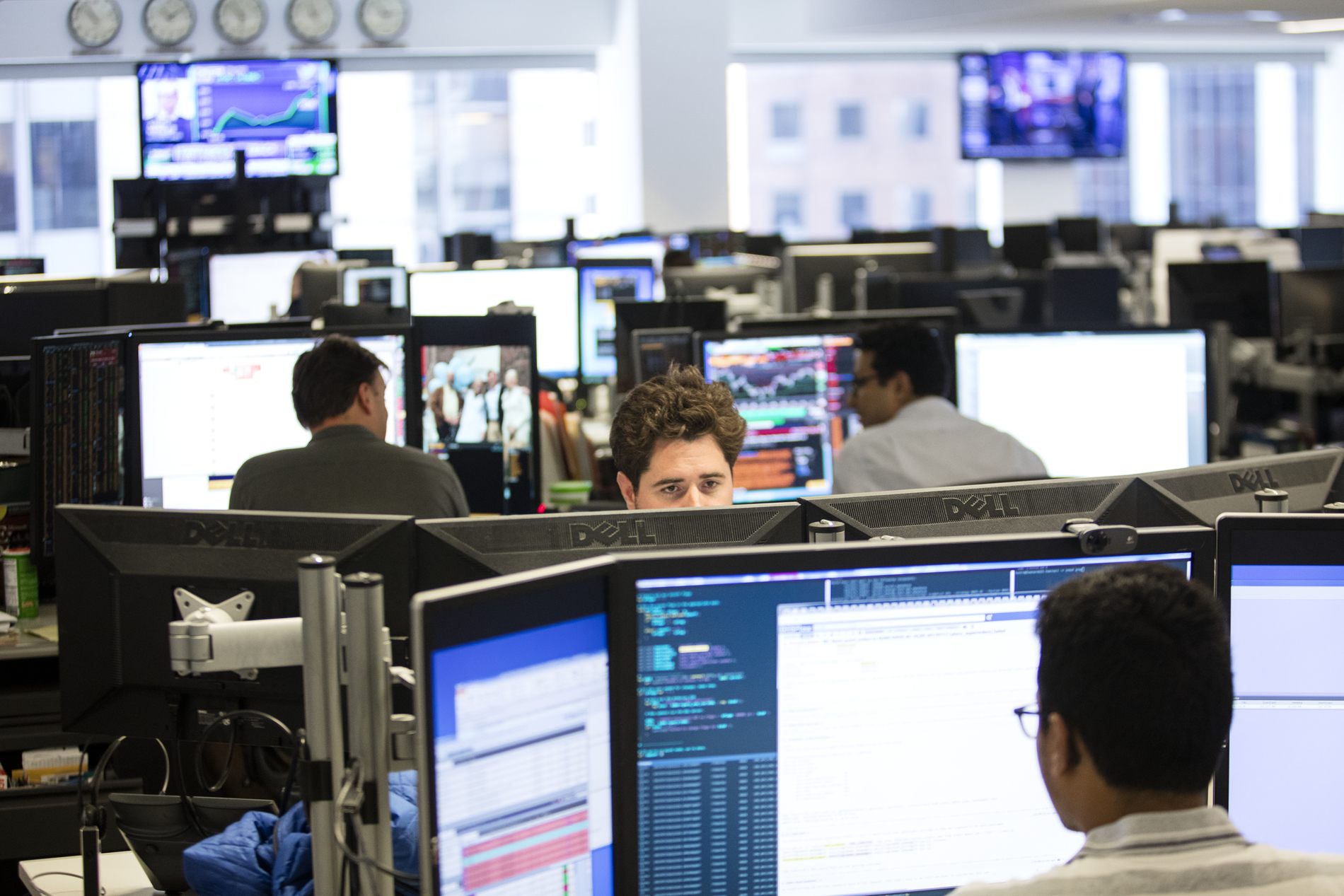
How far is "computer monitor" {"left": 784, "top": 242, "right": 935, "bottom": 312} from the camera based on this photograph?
6.33 metres

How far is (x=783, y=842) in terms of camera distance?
146 centimetres

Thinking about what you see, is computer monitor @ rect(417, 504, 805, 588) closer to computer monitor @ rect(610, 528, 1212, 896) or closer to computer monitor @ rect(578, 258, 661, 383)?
computer monitor @ rect(610, 528, 1212, 896)

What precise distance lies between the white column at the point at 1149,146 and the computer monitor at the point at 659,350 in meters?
11.7

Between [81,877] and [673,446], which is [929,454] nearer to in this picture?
[673,446]

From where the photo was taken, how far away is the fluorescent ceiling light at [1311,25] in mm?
11703

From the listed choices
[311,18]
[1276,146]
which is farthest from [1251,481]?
[1276,146]

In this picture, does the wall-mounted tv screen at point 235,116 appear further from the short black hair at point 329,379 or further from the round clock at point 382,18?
the short black hair at point 329,379

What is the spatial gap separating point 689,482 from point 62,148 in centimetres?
1124

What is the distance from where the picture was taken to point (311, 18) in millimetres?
11328

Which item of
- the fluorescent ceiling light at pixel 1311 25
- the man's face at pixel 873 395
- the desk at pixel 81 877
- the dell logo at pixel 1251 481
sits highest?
the fluorescent ceiling light at pixel 1311 25

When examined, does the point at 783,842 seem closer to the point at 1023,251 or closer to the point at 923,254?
the point at 923,254

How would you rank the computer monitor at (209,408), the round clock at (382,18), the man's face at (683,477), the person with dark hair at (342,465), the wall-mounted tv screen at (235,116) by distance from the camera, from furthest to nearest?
the round clock at (382,18)
the wall-mounted tv screen at (235,116)
the computer monitor at (209,408)
the person with dark hair at (342,465)
the man's face at (683,477)

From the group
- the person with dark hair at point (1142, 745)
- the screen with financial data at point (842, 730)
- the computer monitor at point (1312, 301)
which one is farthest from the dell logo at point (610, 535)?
the computer monitor at point (1312, 301)

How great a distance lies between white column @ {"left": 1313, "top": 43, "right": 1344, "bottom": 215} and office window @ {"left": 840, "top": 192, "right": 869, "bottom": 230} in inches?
264
